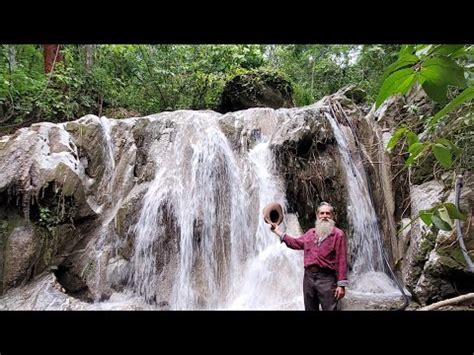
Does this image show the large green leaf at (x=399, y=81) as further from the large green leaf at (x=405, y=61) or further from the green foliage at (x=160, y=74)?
the green foliage at (x=160, y=74)

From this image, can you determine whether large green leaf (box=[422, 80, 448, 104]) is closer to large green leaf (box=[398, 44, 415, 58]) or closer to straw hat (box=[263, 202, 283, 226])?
large green leaf (box=[398, 44, 415, 58])

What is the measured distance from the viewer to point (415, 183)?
502 cm

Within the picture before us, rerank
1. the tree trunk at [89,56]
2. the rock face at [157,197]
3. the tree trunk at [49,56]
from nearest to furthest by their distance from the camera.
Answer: the rock face at [157,197] < the tree trunk at [49,56] < the tree trunk at [89,56]

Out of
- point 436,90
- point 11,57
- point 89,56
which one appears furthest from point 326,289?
point 89,56

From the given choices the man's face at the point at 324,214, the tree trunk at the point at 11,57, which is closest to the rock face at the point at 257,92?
the tree trunk at the point at 11,57

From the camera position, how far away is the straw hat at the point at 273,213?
232 centimetres

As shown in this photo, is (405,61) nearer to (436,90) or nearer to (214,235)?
(436,90)

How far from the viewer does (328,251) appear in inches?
107

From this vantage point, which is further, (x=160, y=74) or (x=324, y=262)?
(x=160, y=74)

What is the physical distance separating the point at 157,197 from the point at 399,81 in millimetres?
4729

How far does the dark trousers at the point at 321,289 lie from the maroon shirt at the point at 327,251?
7 centimetres

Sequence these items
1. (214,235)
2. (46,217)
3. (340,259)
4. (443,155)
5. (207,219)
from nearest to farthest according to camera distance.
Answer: (443,155)
(340,259)
(46,217)
(214,235)
(207,219)
